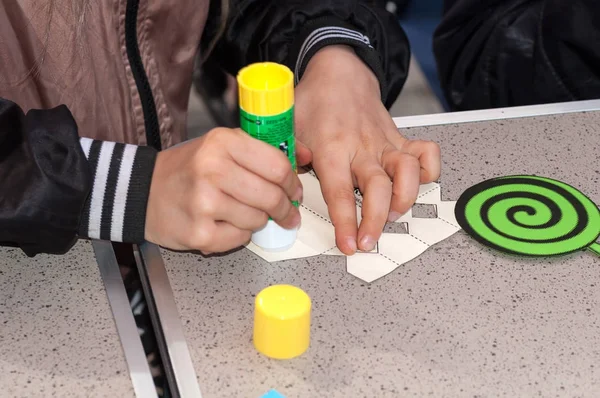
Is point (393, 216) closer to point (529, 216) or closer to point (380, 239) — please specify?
point (380, 239)

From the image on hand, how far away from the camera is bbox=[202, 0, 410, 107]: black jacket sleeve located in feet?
3.40

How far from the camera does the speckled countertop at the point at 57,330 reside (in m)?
0.63

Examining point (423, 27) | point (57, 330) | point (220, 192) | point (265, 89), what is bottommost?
point (423, 27)

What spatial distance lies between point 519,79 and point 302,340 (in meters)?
0.81

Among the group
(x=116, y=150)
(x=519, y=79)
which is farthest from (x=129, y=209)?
(x=519, y=79)

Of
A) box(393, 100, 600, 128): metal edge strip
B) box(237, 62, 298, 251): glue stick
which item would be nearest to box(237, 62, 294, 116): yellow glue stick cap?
box(237, 62, 298, 251): glue stick

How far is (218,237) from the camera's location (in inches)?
28.5

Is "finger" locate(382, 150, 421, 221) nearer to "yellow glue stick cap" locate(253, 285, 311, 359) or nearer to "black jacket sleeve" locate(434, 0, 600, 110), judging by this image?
"yellow glue stick cap" locate(253, 285, 311, 359)

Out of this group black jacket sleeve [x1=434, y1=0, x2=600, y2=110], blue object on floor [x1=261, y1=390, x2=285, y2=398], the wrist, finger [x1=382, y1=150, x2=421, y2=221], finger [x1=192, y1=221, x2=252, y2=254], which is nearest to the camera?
blue object on floor [x1=261, y1=390, x2=285, y2=398]

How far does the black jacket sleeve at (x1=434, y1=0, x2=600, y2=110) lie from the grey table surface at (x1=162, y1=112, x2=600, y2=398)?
0.46m

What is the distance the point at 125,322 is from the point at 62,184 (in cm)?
15

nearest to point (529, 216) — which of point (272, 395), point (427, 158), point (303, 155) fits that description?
point (427, 158)

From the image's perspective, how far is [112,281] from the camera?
744mm

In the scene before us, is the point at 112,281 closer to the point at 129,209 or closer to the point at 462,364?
the point at 129,209
